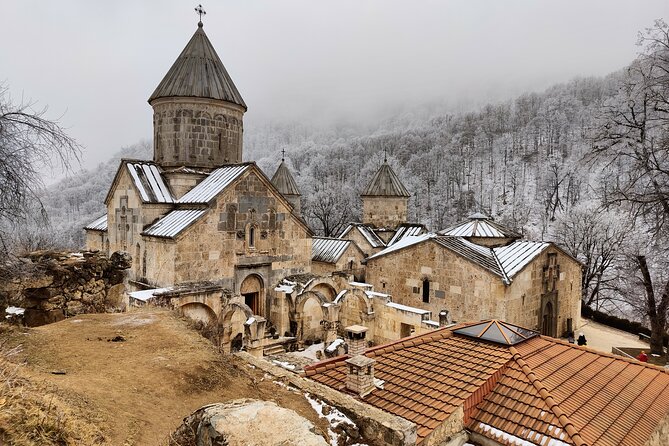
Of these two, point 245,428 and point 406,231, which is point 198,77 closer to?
point 406,231

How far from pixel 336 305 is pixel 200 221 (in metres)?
5.48

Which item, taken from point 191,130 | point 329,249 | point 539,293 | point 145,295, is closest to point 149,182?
point 191,130

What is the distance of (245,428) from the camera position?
10.2 feet

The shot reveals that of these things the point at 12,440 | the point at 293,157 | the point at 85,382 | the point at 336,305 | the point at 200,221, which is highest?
the point at 293,157

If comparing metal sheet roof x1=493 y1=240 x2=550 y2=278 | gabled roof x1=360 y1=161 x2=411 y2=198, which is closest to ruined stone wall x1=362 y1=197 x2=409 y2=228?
gabled roof x1=360 y1=161 x2=411 y2=198

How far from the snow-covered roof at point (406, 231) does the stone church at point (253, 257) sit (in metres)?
7.64

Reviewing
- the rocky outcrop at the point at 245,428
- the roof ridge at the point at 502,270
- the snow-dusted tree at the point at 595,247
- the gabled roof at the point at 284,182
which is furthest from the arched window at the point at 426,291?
the gabled roof at the point at 284,182

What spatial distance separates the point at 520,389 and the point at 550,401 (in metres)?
0.48

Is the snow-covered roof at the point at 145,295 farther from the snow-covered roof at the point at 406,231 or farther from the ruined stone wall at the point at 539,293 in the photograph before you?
the snow-covered roof at the point at 406,231

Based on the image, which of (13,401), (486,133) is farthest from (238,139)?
(486,133)

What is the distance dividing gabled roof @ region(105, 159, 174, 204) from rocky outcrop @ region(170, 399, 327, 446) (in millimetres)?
12859

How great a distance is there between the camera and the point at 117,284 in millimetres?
9211

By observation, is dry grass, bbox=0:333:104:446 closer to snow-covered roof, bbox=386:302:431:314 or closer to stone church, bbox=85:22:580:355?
stone church, bbox=85:22:580:355

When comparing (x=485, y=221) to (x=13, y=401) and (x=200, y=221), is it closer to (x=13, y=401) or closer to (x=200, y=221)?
(x=200, y=221)
